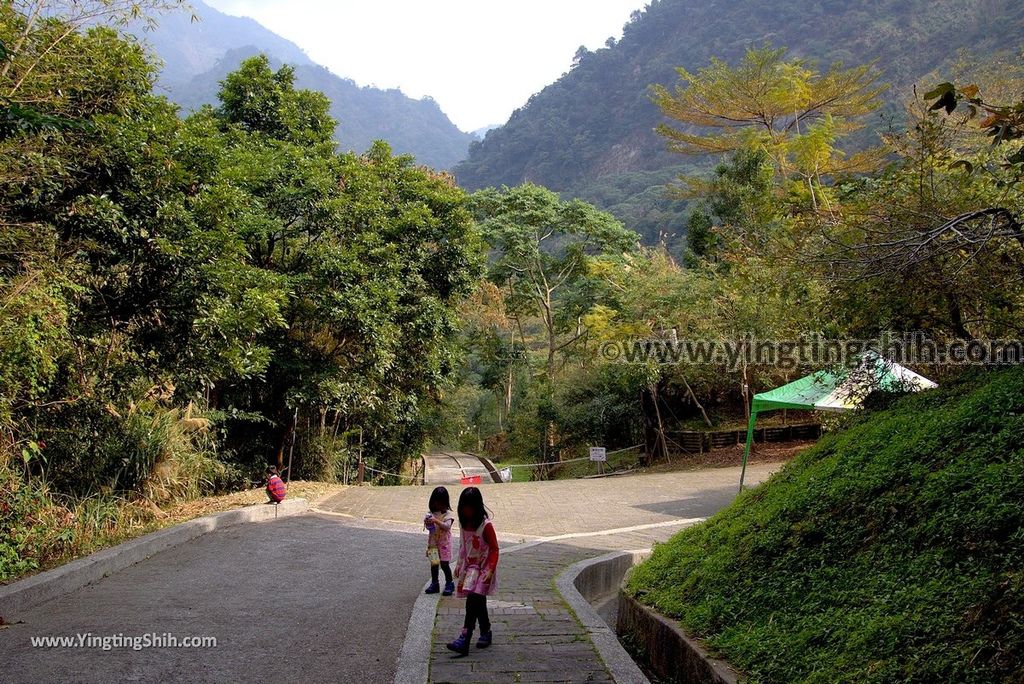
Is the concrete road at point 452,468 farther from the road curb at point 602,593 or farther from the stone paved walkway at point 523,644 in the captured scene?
the stone paved walkway at point 523,644

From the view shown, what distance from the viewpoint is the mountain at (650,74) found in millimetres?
62750

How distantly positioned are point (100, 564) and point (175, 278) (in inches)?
174

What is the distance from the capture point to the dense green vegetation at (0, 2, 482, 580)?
874cm

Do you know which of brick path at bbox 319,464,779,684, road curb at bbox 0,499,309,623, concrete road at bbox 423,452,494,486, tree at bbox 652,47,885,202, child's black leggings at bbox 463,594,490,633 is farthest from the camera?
concrete road at bbox 423,452,494,486

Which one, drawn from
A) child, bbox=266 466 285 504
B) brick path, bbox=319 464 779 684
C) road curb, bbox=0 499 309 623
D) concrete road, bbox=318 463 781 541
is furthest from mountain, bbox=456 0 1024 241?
road curb, bbox=0 499 309 623

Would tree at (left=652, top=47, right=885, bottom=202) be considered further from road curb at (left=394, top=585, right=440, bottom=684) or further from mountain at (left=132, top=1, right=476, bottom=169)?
mountain at (left=132, top=1, right=476, bottom=169)

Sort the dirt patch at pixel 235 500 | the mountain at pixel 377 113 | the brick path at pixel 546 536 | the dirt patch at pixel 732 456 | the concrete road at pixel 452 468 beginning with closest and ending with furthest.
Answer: the brick path at pixel 546 536 → the dirt patch at pixel 235 500 → the dirt patch at pixel 732 456 → the concrete road at pixel 452 468 → the mountain at pixel 377 113

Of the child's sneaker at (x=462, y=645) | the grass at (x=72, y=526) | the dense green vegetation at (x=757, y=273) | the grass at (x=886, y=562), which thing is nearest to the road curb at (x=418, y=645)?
the child's sneaker at (x=462, y=645)

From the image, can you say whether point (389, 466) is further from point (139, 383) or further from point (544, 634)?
point (544, 634)

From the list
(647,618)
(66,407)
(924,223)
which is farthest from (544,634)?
(66,407)

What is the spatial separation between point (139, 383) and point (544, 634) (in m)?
8.55

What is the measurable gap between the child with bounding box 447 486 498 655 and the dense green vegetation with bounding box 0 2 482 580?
180 inches

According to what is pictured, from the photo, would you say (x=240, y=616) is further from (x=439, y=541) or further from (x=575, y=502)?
(x=575, y=502)

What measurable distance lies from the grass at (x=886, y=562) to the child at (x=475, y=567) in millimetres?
1578
